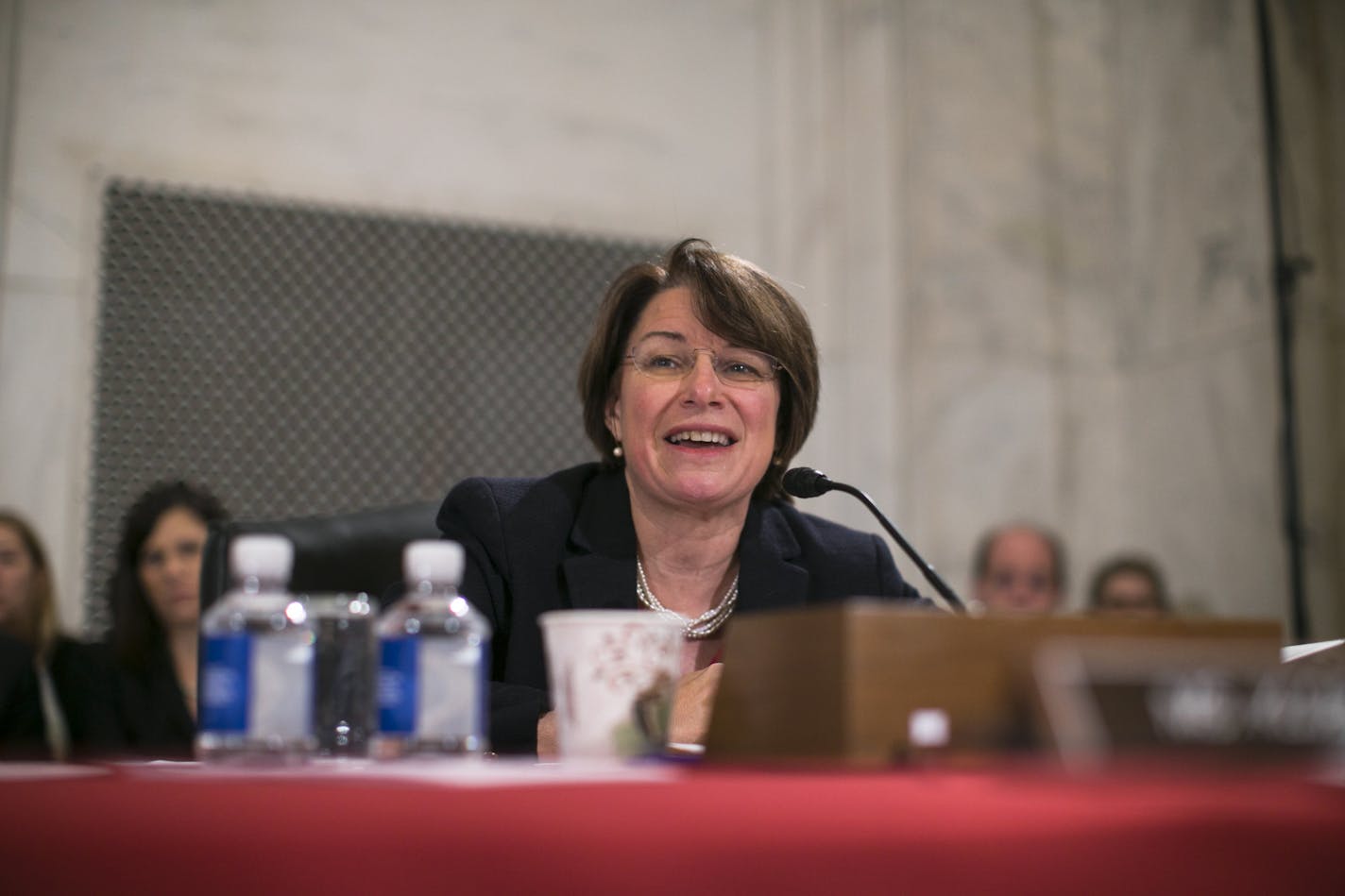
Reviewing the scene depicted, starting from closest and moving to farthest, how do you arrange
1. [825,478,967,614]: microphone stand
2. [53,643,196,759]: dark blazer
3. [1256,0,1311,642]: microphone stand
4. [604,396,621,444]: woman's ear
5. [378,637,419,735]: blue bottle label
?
1. [378,637,419,735]: blue bottle label
2. [825,478,967,614]: microphone stand
3. [604,396,621,444]: woman's ear
4. [53,643,196,759]: dark blazer
5. [1256,0,1311,642]: microphone stand

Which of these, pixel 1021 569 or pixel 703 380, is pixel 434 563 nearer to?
pixel 703 380

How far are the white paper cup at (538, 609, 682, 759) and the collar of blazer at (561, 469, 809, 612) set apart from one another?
0.87 m

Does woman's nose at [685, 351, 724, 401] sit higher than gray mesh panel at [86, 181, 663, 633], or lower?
lower

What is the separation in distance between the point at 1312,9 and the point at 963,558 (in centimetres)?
205

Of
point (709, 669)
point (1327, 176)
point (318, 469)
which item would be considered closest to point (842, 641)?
point (709, 669)

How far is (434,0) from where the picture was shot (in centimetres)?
411

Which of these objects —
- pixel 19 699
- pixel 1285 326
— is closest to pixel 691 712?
pixel 19 699

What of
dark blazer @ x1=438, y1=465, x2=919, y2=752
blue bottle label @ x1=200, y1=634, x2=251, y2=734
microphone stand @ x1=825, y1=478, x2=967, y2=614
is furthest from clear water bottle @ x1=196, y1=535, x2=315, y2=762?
dark blazer @ x1=438, y1=465, x2=919, y2=752

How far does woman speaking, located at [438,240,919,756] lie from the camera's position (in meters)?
1.85

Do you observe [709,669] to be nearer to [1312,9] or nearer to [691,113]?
[691,113]

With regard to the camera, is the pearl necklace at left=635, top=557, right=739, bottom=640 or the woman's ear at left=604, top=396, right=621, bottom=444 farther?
the woman's ear at left=604, top=396, right=621, bottom=444

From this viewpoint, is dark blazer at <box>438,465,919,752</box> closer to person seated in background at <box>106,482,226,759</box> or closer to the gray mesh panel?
person seated in background at <box>106,482,226,759</box>

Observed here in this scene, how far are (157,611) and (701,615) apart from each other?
6.30 ft

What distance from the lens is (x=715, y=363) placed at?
1.96 metres
